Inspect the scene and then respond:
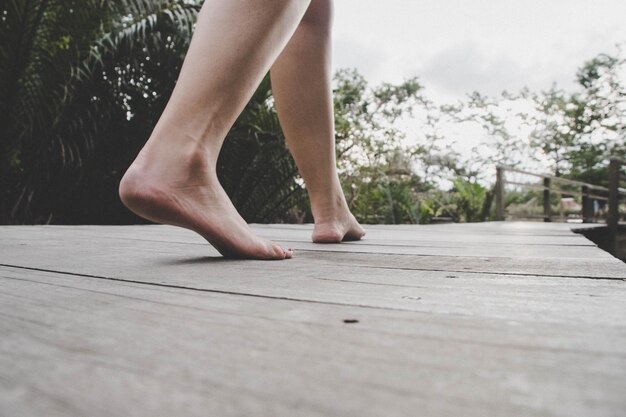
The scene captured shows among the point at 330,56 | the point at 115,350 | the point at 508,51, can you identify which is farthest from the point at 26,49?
the point at 508,51

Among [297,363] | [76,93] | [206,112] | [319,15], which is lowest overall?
[297,363]

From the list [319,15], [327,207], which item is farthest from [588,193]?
[319,15]

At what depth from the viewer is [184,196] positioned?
Result: 2.39 ft

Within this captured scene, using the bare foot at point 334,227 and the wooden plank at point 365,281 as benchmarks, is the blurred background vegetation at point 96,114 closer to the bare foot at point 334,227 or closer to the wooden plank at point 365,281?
the bare foot at point 334,227

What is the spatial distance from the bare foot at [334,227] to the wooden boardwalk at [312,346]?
62 centimetres

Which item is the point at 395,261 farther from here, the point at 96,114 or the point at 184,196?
the point at 96,114

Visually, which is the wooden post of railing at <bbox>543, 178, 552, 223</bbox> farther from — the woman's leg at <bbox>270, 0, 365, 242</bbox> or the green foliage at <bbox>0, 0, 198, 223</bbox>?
the woman's leg at <bbox>270, 0, 365, 242</bbox>

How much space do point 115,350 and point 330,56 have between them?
988 mm

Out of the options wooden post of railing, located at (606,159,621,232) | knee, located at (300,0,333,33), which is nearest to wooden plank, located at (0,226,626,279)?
knee, located at (300,0,333,33)

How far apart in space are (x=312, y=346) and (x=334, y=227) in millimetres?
915

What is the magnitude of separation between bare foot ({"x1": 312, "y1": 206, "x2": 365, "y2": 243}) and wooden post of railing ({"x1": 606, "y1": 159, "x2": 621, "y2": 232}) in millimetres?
3957

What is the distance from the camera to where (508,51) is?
2692 centimetres

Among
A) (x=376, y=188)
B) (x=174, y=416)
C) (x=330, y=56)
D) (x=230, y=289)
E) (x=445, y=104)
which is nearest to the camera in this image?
(x=174, y=416)

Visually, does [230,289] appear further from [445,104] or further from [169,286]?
[445,104]
